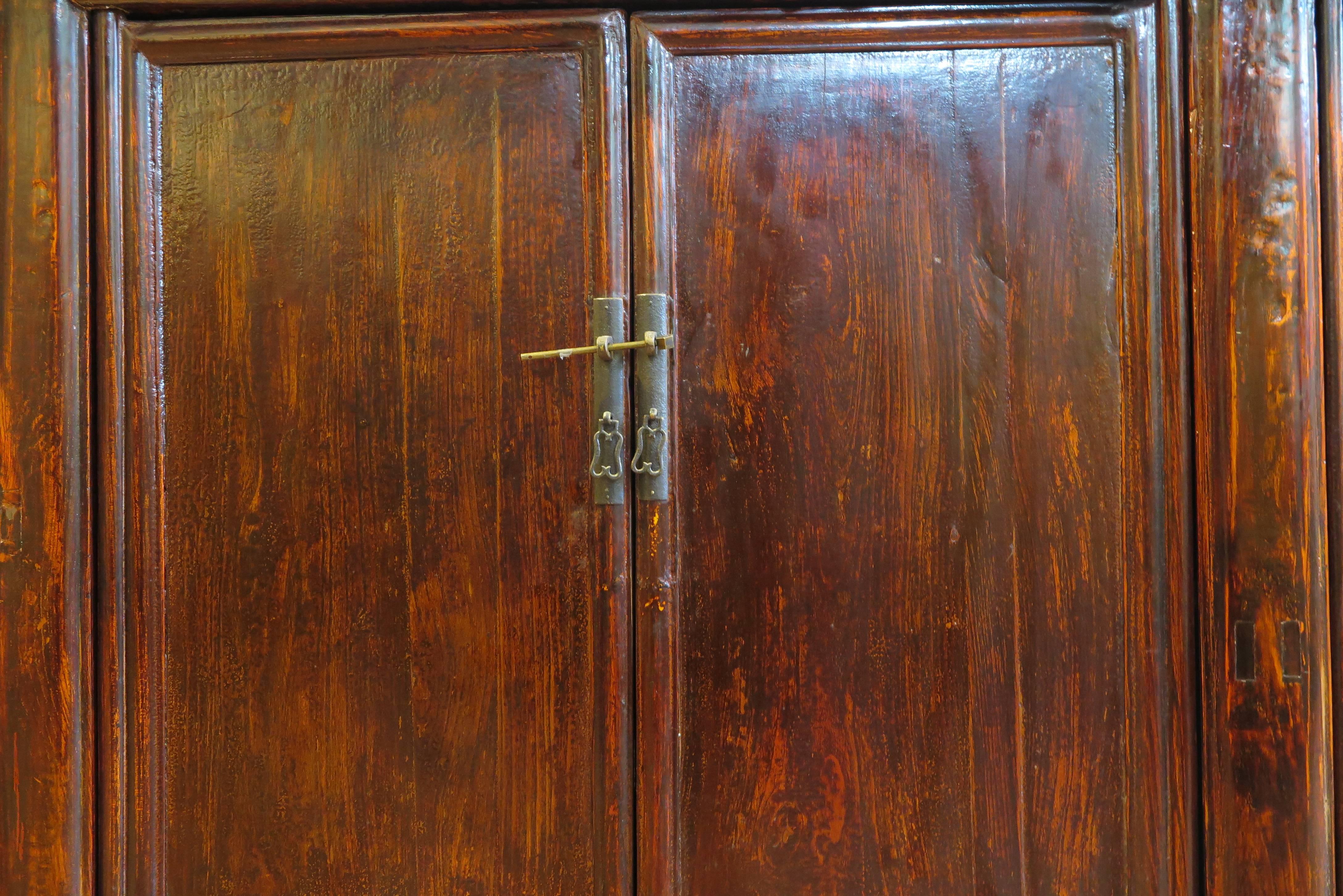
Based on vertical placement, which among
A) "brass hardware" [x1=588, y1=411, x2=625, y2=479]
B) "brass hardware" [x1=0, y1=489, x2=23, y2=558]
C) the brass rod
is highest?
the brass rod

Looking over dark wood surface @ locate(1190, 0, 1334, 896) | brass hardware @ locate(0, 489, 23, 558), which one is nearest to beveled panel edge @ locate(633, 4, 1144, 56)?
dark wood surface @ locate(1190, 0, 1334, 896)

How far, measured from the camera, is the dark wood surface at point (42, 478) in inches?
34.1

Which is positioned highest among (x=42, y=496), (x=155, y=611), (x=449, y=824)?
(x=42, y=496)

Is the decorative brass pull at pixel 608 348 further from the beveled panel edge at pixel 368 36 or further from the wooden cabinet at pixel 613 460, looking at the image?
the beveled panel edge at pixel 368 36

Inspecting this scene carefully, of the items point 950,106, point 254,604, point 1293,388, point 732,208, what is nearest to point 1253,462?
point 1293,388

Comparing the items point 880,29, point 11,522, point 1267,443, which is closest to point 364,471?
point 11,522

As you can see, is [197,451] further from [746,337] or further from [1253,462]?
[1253,462]

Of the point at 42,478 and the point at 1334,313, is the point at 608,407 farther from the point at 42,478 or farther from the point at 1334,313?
the point at 1334,313

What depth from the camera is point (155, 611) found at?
2.93 feet

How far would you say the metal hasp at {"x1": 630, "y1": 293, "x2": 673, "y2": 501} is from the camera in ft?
2.86

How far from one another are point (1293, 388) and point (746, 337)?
59 centimetres

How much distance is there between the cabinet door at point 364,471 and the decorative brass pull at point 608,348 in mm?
21

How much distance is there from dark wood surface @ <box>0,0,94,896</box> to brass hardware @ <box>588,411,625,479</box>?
60 cm

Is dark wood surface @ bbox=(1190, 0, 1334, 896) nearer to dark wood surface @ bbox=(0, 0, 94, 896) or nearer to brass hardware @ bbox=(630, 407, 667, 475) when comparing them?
brass hardware @ bbox=(630, 407, 667, 475)
